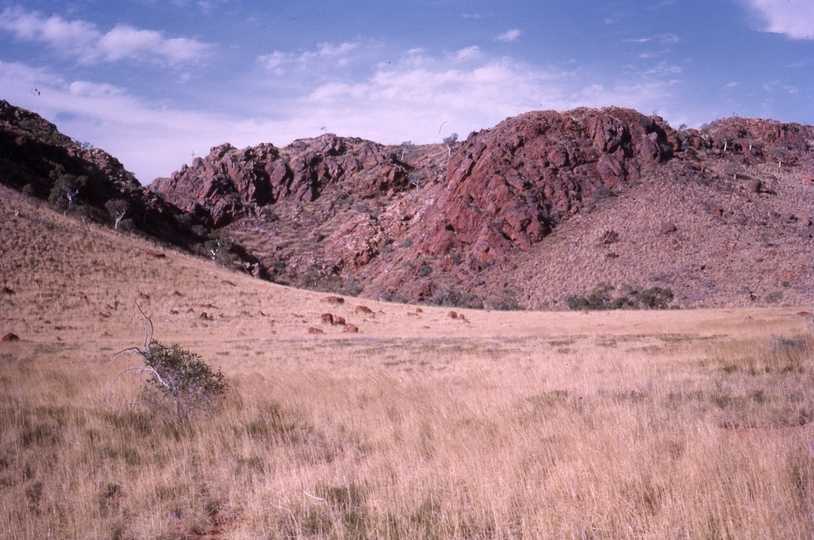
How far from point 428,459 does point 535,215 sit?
57.8 metres

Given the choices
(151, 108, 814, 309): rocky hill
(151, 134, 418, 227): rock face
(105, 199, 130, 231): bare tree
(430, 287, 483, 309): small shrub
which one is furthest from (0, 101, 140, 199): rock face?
(430, 287, 483, 309): small shrub

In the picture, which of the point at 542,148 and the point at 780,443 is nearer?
the point at 780,443

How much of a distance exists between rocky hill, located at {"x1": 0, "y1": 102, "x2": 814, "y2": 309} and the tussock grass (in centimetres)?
4064

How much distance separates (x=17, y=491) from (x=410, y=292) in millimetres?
51791

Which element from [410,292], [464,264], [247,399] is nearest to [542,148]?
[464,264]

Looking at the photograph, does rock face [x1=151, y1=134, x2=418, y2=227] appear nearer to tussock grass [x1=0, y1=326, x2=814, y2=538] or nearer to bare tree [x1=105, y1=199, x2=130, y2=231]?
bare tree [x1=105, y1=199, x2=130, y2=231]

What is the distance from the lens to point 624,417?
5.29m

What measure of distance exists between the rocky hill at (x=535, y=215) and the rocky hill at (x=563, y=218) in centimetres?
23

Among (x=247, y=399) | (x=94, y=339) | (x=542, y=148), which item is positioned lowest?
(x=94, y=339)

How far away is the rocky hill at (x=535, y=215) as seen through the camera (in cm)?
4762

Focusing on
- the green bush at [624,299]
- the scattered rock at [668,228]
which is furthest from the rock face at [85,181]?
the scattered rock at [668,228]

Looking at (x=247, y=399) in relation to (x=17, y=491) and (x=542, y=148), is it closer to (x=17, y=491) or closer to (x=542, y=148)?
(x=17, y=491)

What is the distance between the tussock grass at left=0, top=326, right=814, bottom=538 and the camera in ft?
11.3

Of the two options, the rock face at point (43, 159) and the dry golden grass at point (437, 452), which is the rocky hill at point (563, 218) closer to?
the rock face at point (43, 159)
